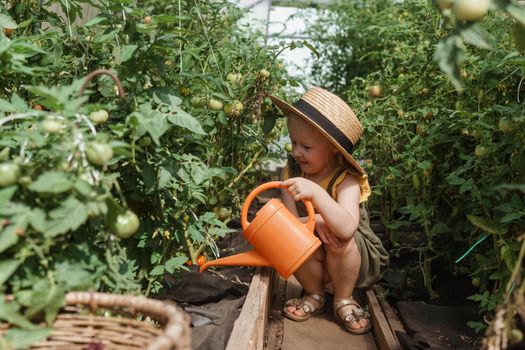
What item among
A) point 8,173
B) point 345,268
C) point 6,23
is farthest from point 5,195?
point 345,268

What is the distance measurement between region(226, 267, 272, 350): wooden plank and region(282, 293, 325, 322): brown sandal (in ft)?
0.47

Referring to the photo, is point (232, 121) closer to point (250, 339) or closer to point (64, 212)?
point (250, 339)

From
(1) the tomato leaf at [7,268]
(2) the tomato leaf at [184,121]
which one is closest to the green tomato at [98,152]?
(1) the tomato leaf at [7,268]

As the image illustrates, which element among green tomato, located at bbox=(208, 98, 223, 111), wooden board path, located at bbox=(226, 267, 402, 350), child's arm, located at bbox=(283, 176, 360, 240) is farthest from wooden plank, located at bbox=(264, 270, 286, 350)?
green tomato, located at bbox=(208, 98, 223, 111)

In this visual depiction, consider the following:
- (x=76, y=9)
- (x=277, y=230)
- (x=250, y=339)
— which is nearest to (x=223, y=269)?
(x=277, y=230)

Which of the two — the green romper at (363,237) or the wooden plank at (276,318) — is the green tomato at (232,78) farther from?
the wooden plank at (276,318)

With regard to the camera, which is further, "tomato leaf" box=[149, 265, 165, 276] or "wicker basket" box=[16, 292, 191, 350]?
"tomato leaf" box=[149, 265, 165, 276]

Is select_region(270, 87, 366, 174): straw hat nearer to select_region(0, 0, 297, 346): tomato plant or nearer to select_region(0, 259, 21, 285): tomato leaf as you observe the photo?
select_region(0, 0, 297, 346): tomato plant

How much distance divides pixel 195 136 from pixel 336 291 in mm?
922

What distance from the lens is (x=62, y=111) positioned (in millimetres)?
1107

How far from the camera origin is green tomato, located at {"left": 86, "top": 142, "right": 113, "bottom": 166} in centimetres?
108

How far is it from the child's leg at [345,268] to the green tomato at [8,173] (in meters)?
1.32

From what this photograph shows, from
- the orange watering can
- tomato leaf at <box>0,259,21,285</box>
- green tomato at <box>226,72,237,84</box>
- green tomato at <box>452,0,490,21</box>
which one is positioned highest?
green tomato at <box>452,0,490,21</box>

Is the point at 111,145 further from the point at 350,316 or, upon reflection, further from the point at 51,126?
the point at 350,316
